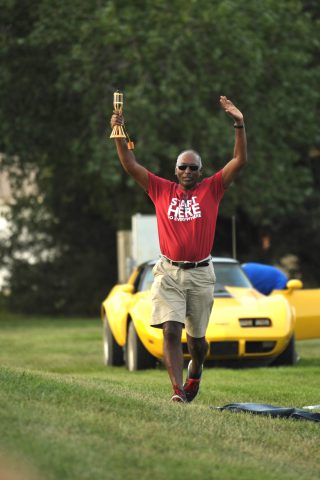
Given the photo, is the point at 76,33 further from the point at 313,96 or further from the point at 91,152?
the point at 313,96

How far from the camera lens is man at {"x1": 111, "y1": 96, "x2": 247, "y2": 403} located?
10.6m

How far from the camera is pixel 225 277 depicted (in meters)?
16.7

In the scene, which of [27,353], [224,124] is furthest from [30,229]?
[27,353]

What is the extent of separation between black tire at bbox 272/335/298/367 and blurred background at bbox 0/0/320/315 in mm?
12151

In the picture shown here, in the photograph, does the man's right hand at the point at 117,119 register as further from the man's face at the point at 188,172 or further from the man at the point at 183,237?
the man's face at the point at 188,172

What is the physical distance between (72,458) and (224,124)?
79.1 ft

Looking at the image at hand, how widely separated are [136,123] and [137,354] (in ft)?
46.6

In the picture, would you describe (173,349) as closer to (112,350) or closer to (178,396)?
(178,396)

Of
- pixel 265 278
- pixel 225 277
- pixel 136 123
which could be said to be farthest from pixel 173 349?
pixel 136 123

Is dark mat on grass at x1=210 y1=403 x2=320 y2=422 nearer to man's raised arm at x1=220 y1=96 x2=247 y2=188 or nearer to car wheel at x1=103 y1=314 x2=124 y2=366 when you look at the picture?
man's raised arm at x1=220 y1=96 x2=247 y2=188

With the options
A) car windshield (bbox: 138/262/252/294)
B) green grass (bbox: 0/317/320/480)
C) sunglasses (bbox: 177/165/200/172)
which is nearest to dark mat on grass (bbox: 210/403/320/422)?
green grass (bbox: 0/317/320/480)

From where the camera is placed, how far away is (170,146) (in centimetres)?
2997

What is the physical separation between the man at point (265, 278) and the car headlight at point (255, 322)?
7.32 ft

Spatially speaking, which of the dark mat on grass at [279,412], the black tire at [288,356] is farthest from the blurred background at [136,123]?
the dark mat on grass at [279,412]
